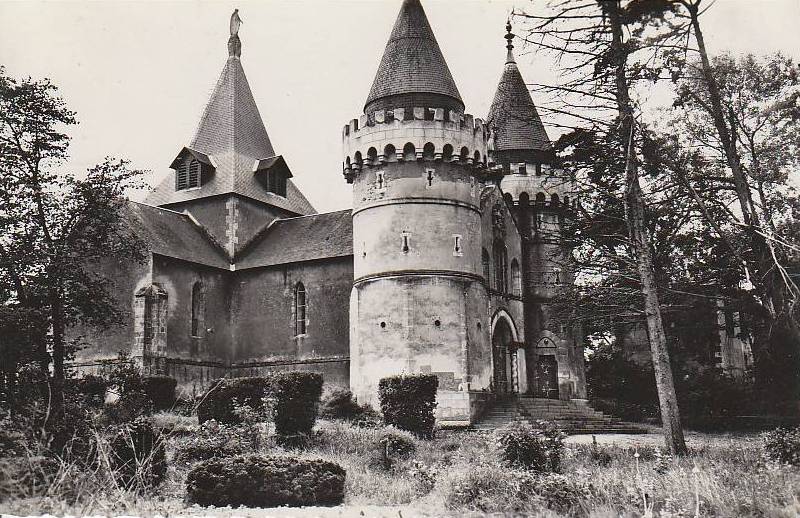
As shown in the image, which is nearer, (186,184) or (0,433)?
(0,433)

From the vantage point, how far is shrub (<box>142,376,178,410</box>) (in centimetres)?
2797

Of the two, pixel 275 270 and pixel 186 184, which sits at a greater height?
pixel 186 184

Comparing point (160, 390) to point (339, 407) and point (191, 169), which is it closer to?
point (339, 407)

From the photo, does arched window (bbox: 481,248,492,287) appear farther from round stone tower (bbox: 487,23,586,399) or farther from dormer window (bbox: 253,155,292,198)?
dormer window (bbox: 253,155,292,198)

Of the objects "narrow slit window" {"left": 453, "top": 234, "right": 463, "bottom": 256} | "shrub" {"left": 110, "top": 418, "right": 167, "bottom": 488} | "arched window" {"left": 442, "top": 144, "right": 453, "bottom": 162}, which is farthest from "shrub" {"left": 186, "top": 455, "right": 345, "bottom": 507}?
"arched window" {"left": 442, "top": 144, "right": 453, "bottom": 162}

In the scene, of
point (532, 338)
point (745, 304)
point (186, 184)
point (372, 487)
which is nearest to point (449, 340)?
point (532, 338)

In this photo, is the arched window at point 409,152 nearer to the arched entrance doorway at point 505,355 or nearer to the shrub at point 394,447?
the arched entrance doorway at point 505,355

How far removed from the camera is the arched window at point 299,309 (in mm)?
36281

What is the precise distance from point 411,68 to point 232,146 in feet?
40.7

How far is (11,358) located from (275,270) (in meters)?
17.7

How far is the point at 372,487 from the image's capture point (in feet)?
52.6

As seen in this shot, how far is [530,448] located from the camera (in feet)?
55.3

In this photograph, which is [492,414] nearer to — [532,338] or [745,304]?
[532,338]

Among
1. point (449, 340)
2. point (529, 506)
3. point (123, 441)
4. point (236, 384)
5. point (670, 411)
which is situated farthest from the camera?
point (449, 340)
